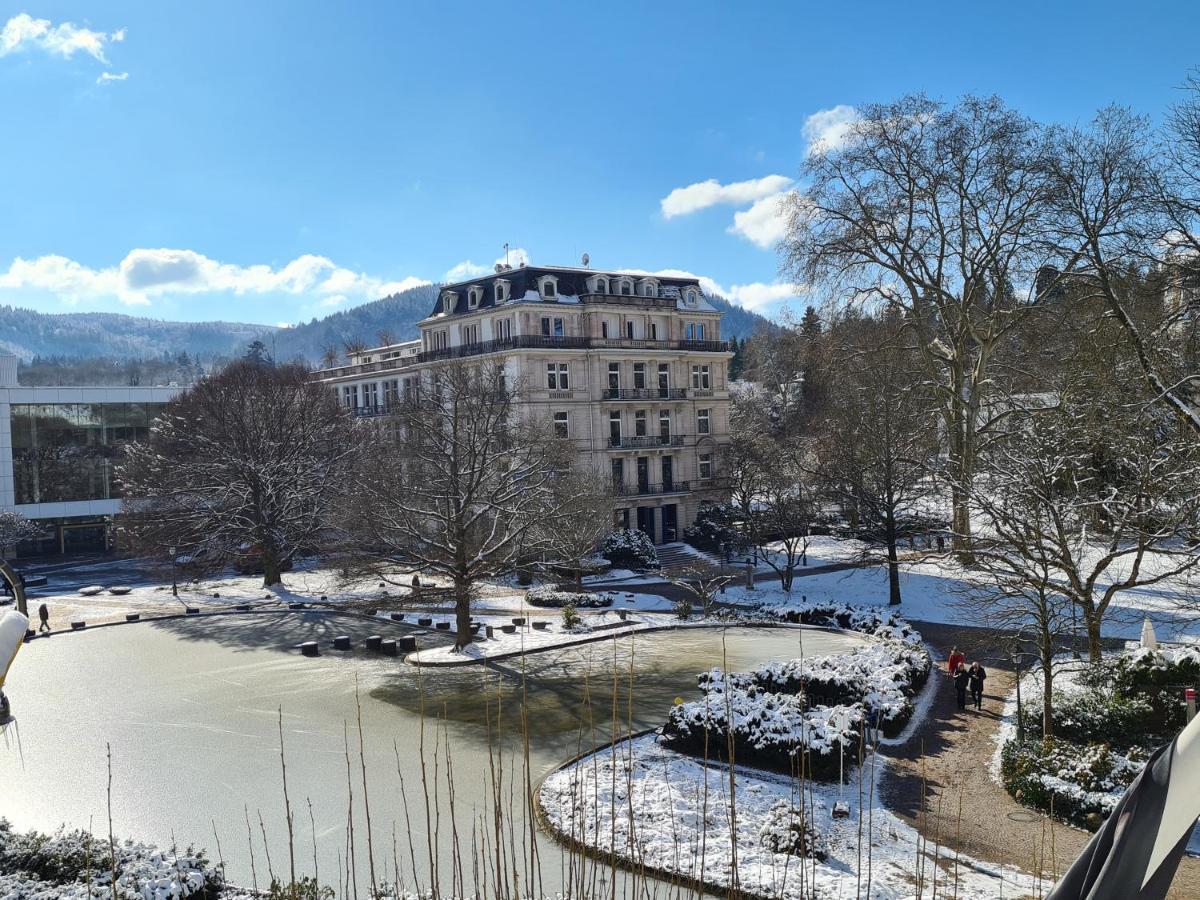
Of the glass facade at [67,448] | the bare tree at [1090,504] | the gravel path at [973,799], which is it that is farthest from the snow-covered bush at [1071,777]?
the glass facade at [67,448]

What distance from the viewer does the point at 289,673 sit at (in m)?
24.4

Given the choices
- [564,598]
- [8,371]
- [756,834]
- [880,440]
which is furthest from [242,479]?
→ [756,834]

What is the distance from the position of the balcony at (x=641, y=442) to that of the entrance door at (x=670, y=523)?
147 inches

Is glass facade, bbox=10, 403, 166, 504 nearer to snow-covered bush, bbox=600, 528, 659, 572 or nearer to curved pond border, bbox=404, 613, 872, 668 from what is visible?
snow-covered bush, bbox=600, 528, 659, 572

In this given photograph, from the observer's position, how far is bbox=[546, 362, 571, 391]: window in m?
49.4

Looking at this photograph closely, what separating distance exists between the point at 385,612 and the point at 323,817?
68.7 ft

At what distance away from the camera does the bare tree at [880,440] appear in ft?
107

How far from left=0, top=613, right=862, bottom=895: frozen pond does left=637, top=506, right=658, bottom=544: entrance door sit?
2204 centimetres

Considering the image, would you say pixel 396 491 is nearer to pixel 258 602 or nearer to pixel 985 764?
pixel 258 602

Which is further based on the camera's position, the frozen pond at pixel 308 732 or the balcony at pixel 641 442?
the balcony at pixel 641 442

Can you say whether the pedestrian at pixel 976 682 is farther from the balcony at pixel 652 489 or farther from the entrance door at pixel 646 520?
the entrance door at pixel 646 520

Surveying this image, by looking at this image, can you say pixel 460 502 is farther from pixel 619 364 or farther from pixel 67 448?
pixel 67 448

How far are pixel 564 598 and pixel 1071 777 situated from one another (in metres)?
22.8

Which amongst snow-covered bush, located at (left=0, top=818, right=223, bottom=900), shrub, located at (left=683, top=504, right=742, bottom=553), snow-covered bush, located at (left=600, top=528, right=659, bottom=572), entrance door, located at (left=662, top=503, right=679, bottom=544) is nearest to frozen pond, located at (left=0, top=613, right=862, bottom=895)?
snow-covered bush, located at (left=0, top=818, right=223, bottom=900)
